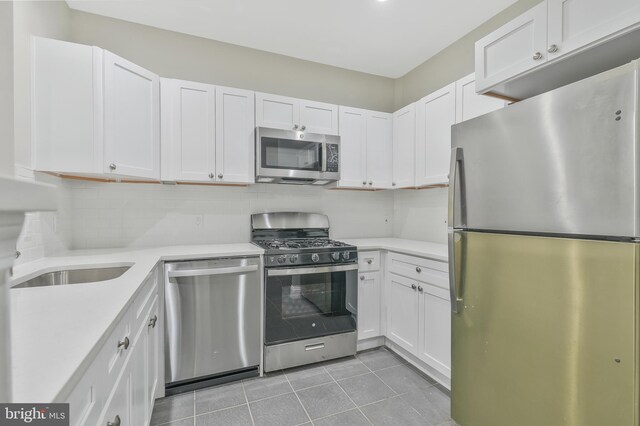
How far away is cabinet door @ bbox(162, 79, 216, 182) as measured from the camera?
7.83ft

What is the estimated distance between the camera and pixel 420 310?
92.0 inches

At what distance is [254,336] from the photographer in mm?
2301

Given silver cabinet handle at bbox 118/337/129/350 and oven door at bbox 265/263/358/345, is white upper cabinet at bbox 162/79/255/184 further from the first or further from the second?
silver cabinet handle at bbox 118/337/129/350

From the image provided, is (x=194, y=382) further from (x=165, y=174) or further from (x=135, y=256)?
(x=165, y=174)

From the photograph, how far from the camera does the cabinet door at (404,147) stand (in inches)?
112

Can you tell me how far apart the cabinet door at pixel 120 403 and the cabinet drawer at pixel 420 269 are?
1.85 m

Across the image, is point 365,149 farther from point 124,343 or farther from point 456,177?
point 124,343

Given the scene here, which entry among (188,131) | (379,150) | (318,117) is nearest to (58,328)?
(188,131)

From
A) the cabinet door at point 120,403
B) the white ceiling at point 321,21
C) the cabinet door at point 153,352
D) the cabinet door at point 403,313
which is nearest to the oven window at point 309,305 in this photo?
the cabinet door at point 403,313

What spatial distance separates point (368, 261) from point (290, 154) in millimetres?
1159

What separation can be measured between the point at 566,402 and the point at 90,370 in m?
1.62

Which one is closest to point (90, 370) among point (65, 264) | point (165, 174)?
point (65, 264)

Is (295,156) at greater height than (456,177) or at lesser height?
greater

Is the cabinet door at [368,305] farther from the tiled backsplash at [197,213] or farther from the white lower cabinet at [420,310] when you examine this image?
the tiled backsplash at [197,213]
